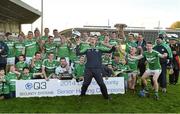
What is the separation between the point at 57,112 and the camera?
10906mm

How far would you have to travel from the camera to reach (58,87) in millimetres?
12648

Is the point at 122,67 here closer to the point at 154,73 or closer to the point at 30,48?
the point at 154,73

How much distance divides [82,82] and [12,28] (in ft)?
121

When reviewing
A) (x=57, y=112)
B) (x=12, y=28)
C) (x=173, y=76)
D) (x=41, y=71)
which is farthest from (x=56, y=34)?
(x=12, y=28)

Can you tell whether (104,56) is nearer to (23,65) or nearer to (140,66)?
(140,66)

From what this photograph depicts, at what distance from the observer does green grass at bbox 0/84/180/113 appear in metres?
11.2

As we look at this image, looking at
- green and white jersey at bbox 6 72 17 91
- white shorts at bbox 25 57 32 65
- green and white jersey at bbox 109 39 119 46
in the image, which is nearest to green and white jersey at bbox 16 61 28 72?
white shorts at bbox 25 57 32 65

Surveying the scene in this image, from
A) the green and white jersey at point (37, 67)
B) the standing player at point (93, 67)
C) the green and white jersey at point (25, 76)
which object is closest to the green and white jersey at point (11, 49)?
the green and white jersey at point (37, 67)

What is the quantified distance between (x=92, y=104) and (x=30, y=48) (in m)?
3.59

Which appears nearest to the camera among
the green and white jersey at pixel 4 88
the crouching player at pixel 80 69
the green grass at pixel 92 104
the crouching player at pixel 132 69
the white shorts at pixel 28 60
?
the green grass at pixel 92 104

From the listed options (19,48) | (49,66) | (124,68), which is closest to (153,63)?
(124,68)

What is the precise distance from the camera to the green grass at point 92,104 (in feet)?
36.9

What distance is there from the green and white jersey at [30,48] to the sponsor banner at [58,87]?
72.0 inches

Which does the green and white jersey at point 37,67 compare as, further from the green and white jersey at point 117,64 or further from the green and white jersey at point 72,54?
the green and white jersey at point 117,64
